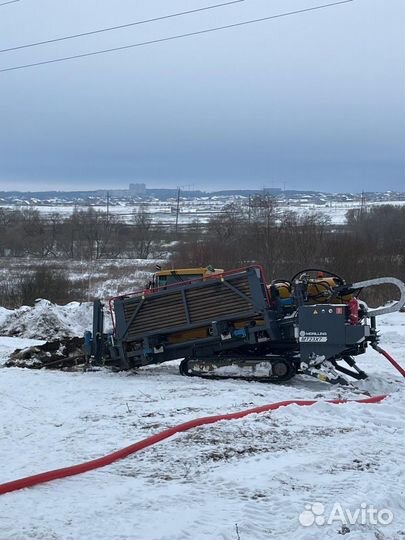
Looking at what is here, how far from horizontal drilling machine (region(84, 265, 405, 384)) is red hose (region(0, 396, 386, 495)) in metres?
1.99

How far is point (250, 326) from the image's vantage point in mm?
11523

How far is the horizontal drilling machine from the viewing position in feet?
35.8

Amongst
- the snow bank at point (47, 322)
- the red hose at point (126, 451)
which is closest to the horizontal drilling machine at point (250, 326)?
the red hose at point (126, 451)

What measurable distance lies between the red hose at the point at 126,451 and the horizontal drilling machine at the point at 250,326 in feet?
6.53

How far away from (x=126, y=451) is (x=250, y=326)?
16.3 feet

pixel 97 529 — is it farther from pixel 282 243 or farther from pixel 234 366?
pixel 282 243

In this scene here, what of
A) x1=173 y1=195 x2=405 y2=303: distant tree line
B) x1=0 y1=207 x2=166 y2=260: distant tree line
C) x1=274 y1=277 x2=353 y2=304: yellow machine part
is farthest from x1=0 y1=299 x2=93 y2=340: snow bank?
x1=0 y1=207 x2=166 y2=260: distant tree line

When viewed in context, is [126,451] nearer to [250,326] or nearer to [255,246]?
[250,326]

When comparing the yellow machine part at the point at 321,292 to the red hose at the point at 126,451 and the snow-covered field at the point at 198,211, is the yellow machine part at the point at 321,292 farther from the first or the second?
the snow-covered field at the point at 198,211

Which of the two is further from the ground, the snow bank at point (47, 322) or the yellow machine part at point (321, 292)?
the yellow machine part at point (321, 292)

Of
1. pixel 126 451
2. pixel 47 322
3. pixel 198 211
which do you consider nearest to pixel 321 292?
pixel 126 451

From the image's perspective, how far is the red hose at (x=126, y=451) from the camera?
603cm

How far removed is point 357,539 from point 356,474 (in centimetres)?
132

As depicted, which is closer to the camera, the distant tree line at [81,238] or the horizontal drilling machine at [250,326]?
the horizontal drilling machine at [250,326]
